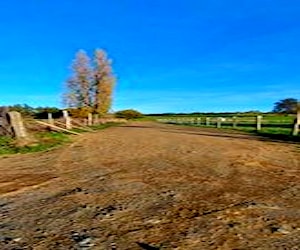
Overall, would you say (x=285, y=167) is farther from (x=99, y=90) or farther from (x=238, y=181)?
(x=99, y=90)

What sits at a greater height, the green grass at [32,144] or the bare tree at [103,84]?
the bare tree at [103,84]

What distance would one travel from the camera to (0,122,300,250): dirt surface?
5418mm

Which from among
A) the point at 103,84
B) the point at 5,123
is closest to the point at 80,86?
the point at 103,84

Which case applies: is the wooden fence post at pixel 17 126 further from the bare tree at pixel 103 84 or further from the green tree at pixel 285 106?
the green tree at pixel 285 106

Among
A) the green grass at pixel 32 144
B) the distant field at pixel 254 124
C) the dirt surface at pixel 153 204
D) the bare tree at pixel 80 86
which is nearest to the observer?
the dirt surface at pixel 153 204

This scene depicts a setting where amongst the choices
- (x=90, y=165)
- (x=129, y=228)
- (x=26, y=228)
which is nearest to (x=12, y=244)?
(x=26, y=228)

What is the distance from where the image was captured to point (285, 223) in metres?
5.94

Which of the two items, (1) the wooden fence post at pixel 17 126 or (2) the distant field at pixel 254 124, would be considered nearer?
(1) the wooden fence post at pixel 17 126

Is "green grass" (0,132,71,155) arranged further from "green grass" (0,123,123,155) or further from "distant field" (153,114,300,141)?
"distant field" (153,114,300,141)

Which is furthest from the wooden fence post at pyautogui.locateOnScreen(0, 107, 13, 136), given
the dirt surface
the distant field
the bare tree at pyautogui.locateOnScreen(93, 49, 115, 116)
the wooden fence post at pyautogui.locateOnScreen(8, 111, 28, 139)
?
the bare tree at pyautogui.locateOnScreen(93, 49, 115, 116)

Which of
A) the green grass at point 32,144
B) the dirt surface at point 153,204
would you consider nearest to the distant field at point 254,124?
the green grass at point 32,144

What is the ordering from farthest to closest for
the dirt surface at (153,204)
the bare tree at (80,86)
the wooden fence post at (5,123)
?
the bare tree at (80,86) < the wooden fence post at (5,123) < the dirt surface at (153,204)

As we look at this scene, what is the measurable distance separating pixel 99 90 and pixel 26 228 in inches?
2431

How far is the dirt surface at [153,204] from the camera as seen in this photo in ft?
17.8
